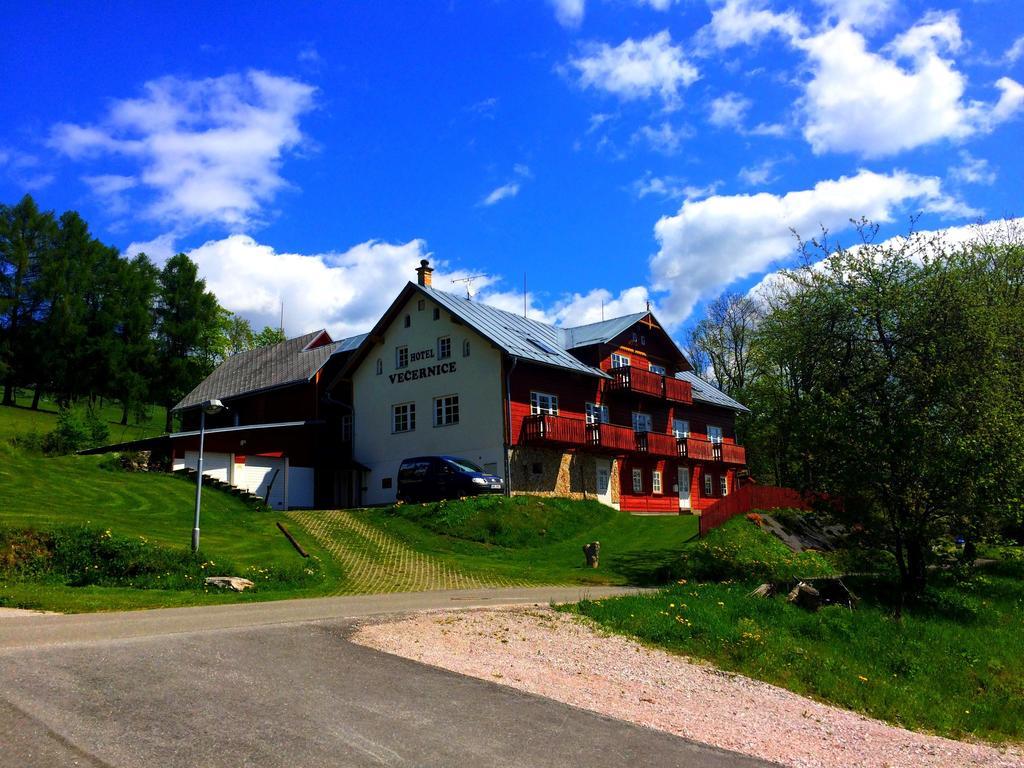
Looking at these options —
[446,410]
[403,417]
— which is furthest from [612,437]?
[403,417]

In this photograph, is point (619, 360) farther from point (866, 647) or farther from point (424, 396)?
point (866, 647)

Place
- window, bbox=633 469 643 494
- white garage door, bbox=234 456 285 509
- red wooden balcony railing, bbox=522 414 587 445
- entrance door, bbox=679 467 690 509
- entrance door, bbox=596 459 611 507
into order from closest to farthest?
red wooden balcony railing, bbox=522 414 587 445, white garage door, bbox=234 456 285 509, entrance door, bbox=596 459 611 507, window, bbox=633 469 643 494, entrance door, bbox=679 467 690 509

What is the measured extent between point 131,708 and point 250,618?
199 inches

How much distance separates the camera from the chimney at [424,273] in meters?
39.5

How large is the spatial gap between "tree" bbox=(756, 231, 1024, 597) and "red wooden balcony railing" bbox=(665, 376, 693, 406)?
6.70 metres

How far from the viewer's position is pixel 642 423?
4078 centimetres

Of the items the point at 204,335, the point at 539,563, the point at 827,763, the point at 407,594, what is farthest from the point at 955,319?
the point at 204,335

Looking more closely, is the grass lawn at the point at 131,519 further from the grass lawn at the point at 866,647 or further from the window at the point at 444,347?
the window at the point at 444,347

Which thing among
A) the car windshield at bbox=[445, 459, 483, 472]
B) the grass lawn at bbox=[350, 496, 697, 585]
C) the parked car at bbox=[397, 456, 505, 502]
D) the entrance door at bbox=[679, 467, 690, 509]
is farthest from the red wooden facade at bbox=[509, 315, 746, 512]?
the grass lawn at bbox=[350, 496, 697, 585]

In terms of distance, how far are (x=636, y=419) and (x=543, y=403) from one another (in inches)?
293

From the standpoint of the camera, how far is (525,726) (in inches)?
291

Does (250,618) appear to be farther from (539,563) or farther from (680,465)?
(680,465)

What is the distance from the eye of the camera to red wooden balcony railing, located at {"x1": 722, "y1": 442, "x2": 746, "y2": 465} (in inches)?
1747

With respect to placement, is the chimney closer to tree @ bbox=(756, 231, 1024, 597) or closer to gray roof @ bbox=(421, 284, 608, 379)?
gray roof @ bbox=(421, 284, 608, 379)
